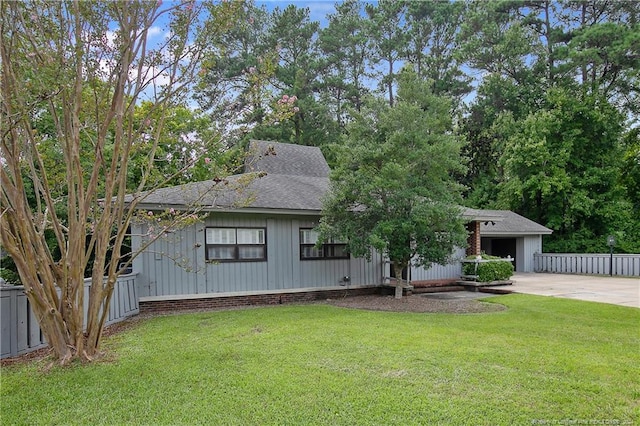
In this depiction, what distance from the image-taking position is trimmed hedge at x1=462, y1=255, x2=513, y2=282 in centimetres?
1423

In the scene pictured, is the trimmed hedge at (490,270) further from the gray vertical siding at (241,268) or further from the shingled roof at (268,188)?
the shingled roof at (268,188)

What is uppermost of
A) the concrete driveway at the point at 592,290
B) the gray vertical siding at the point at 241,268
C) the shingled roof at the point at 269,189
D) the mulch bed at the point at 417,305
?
the shingled roof at the point at 269,189

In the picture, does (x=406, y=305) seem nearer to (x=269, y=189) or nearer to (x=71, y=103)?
(x=269, y=189)

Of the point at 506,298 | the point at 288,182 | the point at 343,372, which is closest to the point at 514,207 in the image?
the point at 506,298

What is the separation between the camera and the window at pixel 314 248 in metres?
12.1

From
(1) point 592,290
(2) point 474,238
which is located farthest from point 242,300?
(1) point 592,290

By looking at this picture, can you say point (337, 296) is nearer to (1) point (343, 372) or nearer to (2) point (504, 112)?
(1) point (343, 372)

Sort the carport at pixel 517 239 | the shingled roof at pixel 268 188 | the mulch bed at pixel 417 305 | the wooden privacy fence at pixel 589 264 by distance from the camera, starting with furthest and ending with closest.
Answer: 1. the carport at pixel 517 239
2. the wooden privacy fence at pixel 589 264
3. the mulch bed at pixel 417 305
4. the shingled roof at pixel 268 188

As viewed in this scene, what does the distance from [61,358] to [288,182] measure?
8.77 meters

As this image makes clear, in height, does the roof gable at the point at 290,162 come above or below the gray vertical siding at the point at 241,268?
above

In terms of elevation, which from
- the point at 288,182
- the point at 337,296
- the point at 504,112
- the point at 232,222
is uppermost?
the point at 504,112

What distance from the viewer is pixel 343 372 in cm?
506

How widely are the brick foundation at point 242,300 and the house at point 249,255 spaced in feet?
0.08

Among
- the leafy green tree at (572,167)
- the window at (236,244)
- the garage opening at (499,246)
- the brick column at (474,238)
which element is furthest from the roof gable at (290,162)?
the leafy green tree at (572,167)
